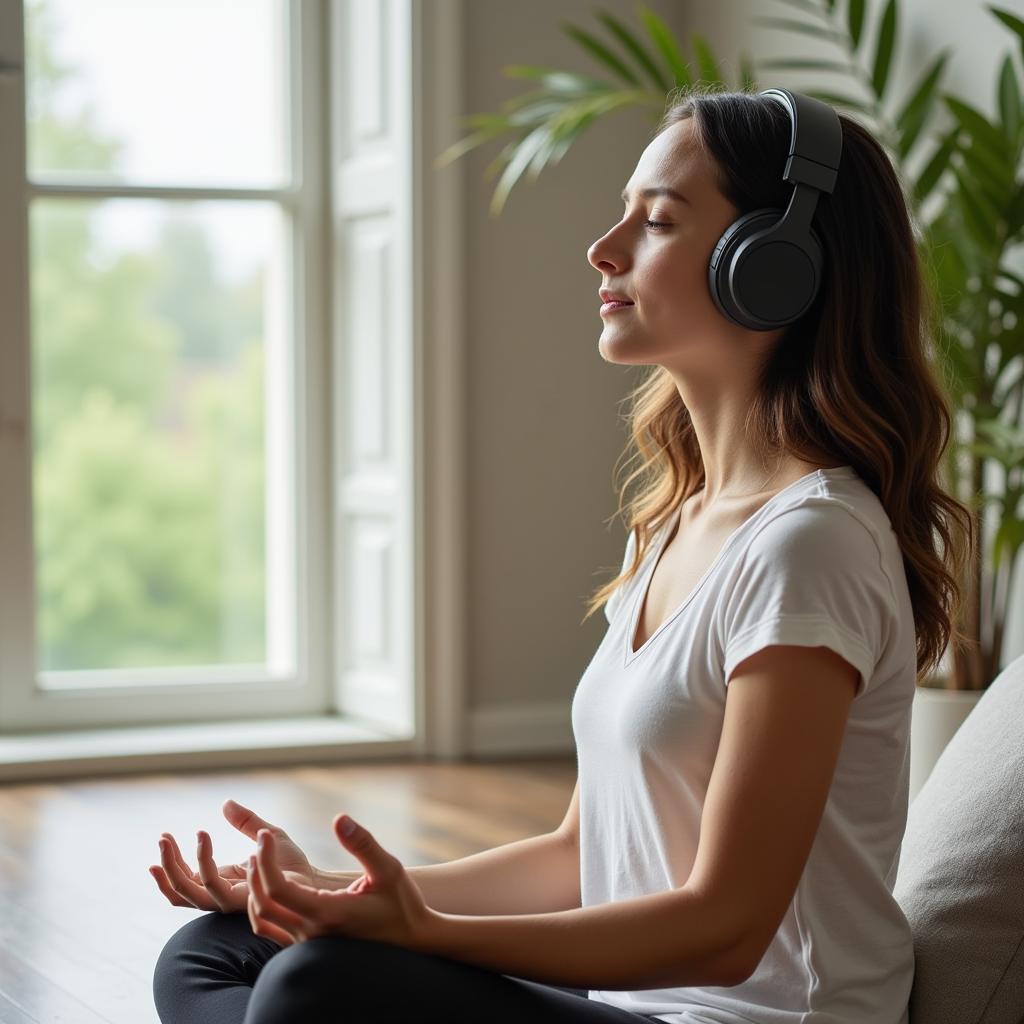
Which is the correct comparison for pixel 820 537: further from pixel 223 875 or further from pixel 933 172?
pixel 933 172

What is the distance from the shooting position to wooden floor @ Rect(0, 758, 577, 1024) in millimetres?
2488

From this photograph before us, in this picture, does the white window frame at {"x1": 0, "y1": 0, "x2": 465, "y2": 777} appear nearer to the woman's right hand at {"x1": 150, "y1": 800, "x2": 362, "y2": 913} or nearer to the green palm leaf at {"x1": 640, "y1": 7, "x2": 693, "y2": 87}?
the green palm leaf at {"x1": 640, "y1": 7, "x2": 693, "y2": 87}

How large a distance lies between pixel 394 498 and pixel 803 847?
3343mm

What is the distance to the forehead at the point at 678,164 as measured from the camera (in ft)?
4.78

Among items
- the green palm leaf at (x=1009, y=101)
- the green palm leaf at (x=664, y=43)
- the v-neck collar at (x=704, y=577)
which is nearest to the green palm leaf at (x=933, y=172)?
the green palm leaf at (x=1009, y=101)

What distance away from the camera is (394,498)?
450 cm

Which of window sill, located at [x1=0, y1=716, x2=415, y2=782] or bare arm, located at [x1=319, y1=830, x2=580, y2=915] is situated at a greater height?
bare arm, located at [x1=319, y1=830, x2=580, y2=915]

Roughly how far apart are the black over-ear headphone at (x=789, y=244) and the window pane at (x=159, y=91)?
11.3 ft

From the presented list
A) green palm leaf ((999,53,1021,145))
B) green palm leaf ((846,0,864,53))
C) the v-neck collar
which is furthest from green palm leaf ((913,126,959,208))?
the v-neck collar

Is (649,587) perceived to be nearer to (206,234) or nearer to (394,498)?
(394,498)

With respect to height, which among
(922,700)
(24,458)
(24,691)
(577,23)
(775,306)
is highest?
(577,23)

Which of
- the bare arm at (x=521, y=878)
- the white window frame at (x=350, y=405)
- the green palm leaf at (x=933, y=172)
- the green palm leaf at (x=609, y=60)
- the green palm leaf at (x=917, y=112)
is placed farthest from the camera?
the white window frame at (x=350, y=405)

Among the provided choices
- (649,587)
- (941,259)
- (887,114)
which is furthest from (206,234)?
(649,587)

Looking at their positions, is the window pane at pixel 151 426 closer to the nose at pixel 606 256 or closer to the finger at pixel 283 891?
the nose at pixel 606 256
